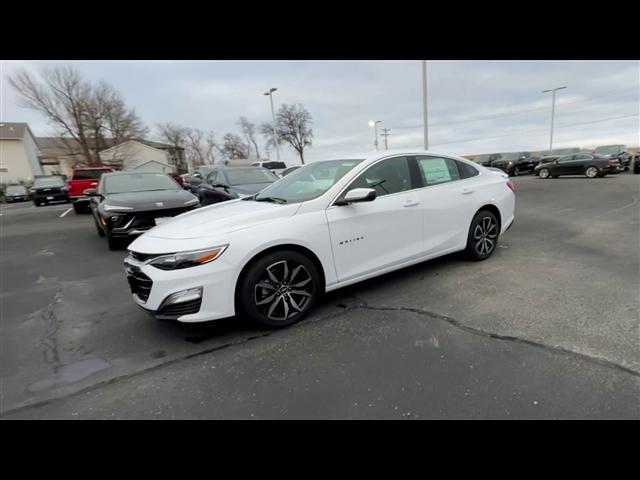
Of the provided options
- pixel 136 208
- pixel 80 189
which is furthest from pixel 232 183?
pixel 80 189

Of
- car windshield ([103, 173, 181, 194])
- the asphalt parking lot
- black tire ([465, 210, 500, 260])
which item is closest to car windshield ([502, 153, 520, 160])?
the asphalt parking lot

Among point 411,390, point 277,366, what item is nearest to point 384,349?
point 411,390

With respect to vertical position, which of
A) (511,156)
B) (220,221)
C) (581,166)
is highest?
(220,221)

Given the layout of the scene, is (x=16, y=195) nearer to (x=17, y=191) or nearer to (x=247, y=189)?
(x=17, y=191)

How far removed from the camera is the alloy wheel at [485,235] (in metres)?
4.45

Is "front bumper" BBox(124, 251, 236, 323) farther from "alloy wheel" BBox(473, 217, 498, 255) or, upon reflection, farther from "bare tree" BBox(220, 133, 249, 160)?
"bare tree" BBox(220, 133, 249, 160)

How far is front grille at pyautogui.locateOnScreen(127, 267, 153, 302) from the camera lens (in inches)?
107

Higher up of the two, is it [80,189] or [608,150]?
[80,189]

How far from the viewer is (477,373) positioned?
2211mm

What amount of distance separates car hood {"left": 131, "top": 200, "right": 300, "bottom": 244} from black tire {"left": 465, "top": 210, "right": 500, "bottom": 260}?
2.68 metres

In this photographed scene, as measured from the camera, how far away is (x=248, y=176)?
26.7 ft

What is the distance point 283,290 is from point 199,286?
739 millimetres

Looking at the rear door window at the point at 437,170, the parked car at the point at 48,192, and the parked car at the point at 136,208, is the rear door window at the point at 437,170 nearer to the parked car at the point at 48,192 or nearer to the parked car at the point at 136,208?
the parked car at the point at 136,208

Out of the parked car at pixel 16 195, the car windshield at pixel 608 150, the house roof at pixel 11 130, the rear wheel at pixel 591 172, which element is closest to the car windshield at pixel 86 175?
the parked car at pixel 16 195
